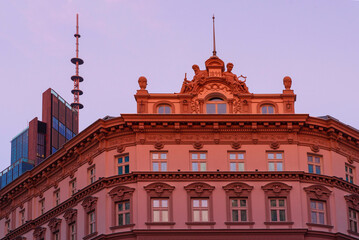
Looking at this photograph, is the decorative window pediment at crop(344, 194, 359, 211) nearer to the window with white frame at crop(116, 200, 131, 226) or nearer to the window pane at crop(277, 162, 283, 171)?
the window pane at crop(277, 162, 283, 171)

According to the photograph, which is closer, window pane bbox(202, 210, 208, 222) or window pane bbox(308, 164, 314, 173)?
window pane bbox(202, 210, 208, 222)

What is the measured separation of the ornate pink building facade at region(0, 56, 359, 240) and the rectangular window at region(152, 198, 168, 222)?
8 centimetres

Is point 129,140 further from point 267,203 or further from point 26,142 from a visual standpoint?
point 26,142

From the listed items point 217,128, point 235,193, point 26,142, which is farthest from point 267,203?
point 26,142

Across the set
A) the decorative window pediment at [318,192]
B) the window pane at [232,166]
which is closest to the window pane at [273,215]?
the decorative window pediment at [318,192]

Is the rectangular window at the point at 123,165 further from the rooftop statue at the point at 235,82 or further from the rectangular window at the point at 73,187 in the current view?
the rooftop statue at the point at 235,82

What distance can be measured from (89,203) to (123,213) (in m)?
4.00

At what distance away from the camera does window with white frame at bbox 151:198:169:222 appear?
211ft

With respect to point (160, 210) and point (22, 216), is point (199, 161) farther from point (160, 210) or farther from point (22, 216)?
point (22, 216)

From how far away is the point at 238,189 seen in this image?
64.9 metres

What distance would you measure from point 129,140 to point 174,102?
5.00 m

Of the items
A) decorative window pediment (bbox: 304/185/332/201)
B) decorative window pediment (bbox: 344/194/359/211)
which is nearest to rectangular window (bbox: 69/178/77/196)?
decorative window pediment (bbox: 304/185/332/201)

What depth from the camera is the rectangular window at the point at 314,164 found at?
66625 mm

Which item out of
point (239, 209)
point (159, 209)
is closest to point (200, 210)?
point (239, 209)
